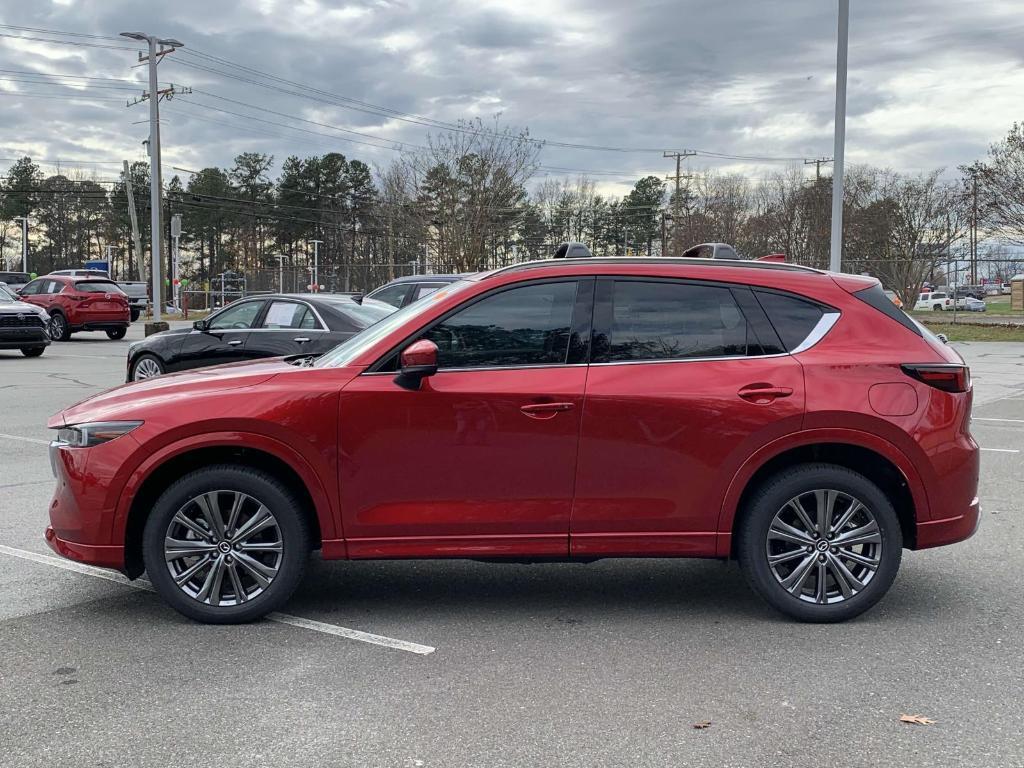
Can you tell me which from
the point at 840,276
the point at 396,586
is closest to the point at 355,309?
the point at 396,586

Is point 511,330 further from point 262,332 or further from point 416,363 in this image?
point 262,332

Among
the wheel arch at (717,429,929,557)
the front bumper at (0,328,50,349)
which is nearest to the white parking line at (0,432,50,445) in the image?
the wheel arch at (717,429,929,557)

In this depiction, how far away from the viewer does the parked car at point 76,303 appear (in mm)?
26562

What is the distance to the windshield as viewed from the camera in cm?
461

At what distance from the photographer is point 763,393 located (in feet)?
14.6

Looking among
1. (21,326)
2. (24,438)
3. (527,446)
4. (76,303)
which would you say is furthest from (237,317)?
(76,303)

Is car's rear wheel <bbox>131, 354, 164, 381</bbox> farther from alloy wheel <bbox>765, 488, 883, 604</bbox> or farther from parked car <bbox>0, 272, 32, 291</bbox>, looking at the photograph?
parked car <bbox>0, 272, 32, 291</bbox>

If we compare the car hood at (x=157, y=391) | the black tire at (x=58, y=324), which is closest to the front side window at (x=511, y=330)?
the car hood at (x=157, y=391)

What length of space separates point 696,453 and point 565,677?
122 centimetres

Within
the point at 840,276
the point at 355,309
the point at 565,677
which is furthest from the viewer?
the point at 355,309

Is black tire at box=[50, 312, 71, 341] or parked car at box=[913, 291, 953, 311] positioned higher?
parked car at box=[913, 291, 953, 311]

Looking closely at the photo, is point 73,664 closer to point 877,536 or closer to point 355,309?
point 877,536

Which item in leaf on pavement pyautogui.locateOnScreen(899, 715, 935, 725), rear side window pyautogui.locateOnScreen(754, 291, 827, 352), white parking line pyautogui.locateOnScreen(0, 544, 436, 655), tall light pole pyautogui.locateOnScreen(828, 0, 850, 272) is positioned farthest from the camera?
tall light pole pyautogui.locateOnScreen(828, 0, 850, 272)

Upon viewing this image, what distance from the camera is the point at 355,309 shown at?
40.3ft
